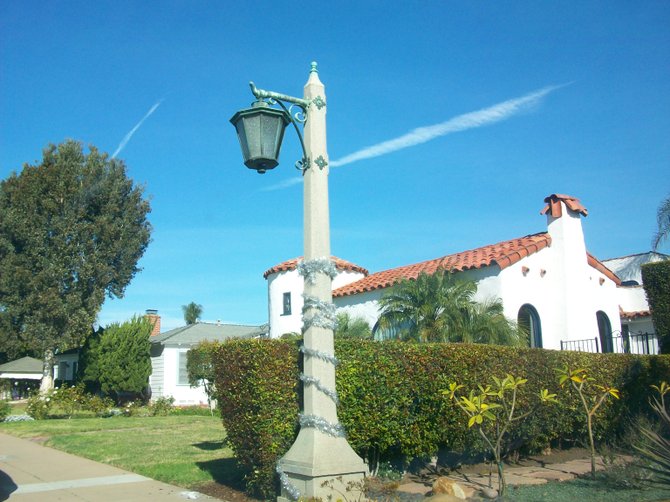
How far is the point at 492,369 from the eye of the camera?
965cm

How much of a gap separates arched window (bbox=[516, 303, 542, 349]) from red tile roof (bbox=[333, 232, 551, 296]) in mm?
1562

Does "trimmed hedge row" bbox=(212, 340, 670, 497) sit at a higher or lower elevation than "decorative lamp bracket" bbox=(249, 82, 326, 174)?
lower

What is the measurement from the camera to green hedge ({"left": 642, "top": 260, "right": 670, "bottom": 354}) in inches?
610

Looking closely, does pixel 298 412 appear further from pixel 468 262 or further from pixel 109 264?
pixel 109 264

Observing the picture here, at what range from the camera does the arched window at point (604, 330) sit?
20.0 m

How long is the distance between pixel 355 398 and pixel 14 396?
47.7 metres

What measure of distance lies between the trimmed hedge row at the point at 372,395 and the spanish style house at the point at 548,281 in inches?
282

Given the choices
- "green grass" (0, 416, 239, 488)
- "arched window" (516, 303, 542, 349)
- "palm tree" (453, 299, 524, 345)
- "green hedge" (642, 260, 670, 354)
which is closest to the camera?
"green grass" (0, 416, 239, 488)

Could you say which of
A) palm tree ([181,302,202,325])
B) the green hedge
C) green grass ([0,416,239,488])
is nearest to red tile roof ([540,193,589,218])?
the green hedge

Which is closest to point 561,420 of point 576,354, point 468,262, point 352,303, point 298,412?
point 576,354

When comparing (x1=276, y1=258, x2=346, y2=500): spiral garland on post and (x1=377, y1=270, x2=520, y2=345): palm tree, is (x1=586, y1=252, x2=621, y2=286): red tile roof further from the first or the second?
(x1=276, y1=258, x2=346, y2=500): spiral garland on post

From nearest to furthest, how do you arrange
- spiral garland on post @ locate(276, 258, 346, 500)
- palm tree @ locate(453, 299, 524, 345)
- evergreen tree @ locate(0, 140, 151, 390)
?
spiral garland on post @ locate(276, 258, 346, 500), palm tree @ locate(453, 299, 524, 345), evergreen tree @ locate(0, 140, 151, 390)

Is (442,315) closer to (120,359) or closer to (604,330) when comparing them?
(604,330)

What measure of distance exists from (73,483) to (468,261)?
1229cm
